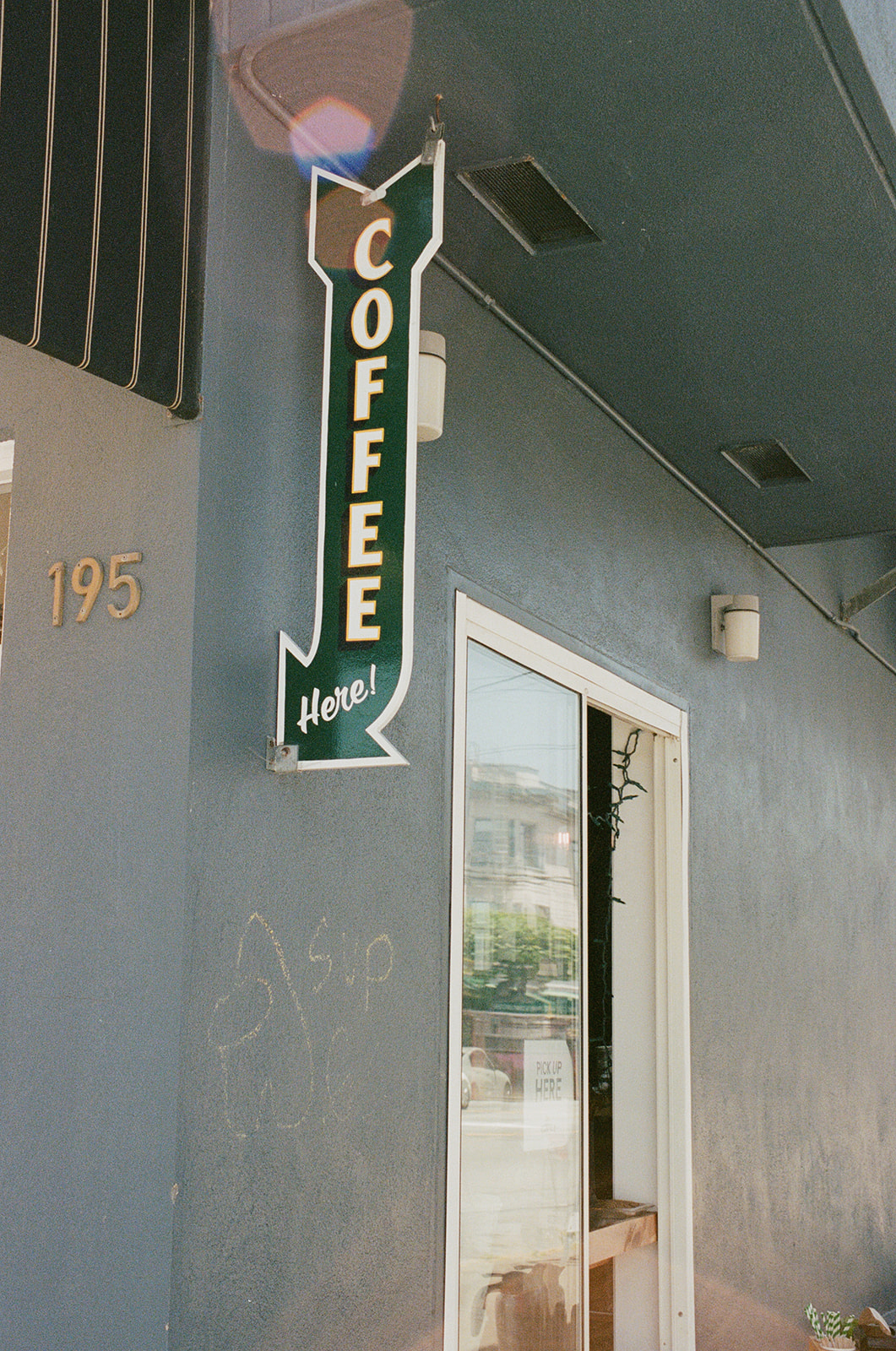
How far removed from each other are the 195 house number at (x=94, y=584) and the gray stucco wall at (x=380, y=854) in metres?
0.15

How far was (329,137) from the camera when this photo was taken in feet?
10.6

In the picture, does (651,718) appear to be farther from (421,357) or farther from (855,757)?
(855,757)

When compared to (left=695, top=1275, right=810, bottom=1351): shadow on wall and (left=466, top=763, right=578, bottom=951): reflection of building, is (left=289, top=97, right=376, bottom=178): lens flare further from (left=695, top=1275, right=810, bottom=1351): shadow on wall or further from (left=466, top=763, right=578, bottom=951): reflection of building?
(left=695, top=1275, right=810, bottom=1351): shadow on wall

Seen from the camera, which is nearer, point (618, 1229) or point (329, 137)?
point (329, 137)

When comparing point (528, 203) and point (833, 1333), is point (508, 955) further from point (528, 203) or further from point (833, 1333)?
point (833, 1333)

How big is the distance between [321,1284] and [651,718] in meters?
2.57

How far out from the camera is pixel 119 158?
2.69 meters

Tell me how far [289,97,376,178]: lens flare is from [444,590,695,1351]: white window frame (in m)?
1.15

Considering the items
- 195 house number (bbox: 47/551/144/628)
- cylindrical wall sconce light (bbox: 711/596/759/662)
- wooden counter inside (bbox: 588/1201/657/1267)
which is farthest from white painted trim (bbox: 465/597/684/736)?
wooden counter inside (bbox: 588/1201/657/1267)

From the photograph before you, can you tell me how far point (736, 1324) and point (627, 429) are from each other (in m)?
3.33

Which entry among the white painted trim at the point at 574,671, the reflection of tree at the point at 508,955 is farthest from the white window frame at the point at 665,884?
the reflection of tree at the point at 508,955

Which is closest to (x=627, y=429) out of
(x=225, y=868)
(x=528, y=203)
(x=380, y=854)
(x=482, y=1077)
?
(x=528, y=203)

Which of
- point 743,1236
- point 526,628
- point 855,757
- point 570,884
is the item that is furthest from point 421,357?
point 855,757

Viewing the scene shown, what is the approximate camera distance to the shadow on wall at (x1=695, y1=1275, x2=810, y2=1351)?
494 cm
